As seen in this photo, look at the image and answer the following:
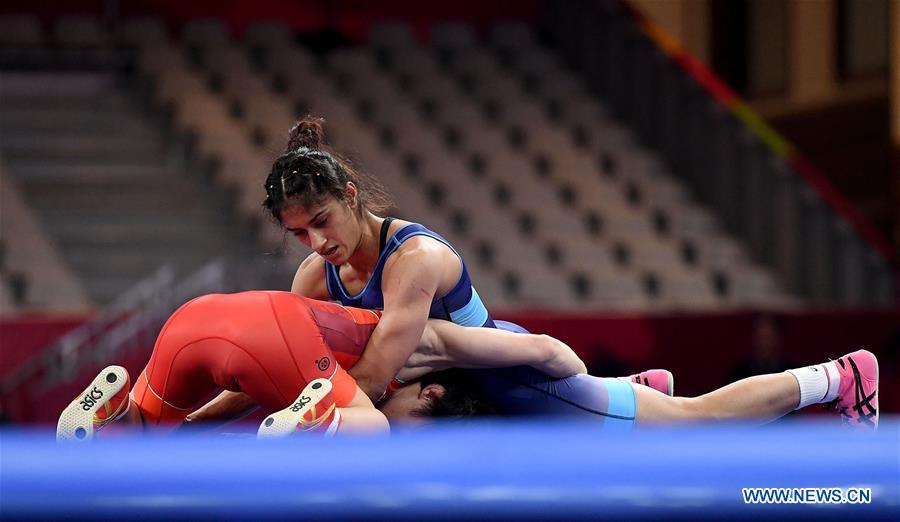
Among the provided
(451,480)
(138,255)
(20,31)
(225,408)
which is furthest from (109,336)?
(451,480)

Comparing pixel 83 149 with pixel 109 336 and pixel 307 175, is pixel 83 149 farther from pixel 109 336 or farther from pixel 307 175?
pixel 307 175

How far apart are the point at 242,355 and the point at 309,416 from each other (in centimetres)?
29

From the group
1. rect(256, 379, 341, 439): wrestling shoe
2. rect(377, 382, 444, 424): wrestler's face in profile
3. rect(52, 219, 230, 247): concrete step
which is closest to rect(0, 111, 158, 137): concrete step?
rect(52, 219, 230, 247): concrete step

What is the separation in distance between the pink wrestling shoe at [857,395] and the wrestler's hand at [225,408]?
136 cm

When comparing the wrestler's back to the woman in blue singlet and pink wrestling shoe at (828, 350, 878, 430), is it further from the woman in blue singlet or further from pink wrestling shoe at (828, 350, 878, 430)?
pink wrestling shoe at (828, 350, 878, 430)

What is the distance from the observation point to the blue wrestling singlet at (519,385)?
2668 millimetres

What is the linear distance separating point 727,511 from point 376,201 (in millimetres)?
1700

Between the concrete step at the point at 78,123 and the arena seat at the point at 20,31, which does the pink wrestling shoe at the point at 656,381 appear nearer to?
the concrete step at the point at 78,123

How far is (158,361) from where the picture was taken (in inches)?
93.6

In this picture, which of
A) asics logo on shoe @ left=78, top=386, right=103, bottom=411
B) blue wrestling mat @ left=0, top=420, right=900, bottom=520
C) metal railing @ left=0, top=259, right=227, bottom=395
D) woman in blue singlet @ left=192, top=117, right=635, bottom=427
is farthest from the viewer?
metal railing @ left=0, top=259, right=227, bottom=395

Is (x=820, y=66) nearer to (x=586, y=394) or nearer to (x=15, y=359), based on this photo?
(x=15, y=359)

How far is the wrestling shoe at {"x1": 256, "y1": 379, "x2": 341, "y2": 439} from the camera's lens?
201 centimetres

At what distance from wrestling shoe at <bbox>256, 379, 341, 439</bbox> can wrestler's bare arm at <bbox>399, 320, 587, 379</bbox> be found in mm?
385

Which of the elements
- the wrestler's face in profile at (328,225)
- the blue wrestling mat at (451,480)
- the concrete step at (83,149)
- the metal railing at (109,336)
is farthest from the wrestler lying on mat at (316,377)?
the concrete step at (83,149)
